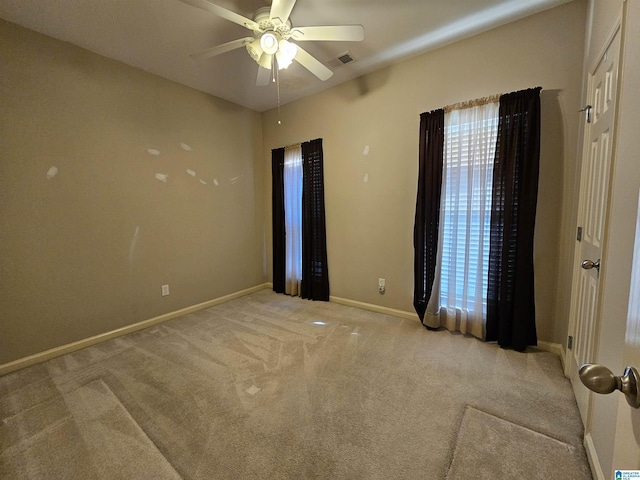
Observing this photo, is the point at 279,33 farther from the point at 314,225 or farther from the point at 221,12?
the point at 314,225

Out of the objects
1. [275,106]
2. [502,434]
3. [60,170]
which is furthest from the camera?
[275,106]

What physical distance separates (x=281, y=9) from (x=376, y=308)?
285 centimetres

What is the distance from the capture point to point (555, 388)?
1755 millimetres

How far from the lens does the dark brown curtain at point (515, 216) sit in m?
2.09

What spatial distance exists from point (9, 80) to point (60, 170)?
688 mm

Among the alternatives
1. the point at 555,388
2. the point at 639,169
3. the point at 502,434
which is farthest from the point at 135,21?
the point at 555,388

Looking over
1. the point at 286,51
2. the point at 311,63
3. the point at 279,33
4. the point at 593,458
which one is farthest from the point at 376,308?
the point at 279,33

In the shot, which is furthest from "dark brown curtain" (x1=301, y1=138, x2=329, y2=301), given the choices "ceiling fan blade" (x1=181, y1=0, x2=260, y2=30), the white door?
the white door

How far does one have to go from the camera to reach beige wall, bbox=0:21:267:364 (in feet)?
6.85

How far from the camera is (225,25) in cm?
212

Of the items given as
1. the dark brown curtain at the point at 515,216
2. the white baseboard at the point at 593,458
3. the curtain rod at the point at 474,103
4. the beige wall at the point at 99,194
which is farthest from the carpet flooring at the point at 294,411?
the curtain rod at the point at 474,103

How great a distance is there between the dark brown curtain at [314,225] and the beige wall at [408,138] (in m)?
0.11

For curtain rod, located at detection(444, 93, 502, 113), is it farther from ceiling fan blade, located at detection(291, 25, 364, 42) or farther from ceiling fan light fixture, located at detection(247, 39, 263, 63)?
ceiling fan light fixture, located at detection(247, 39, 263, 63)

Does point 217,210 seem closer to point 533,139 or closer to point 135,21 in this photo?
point 135,21
